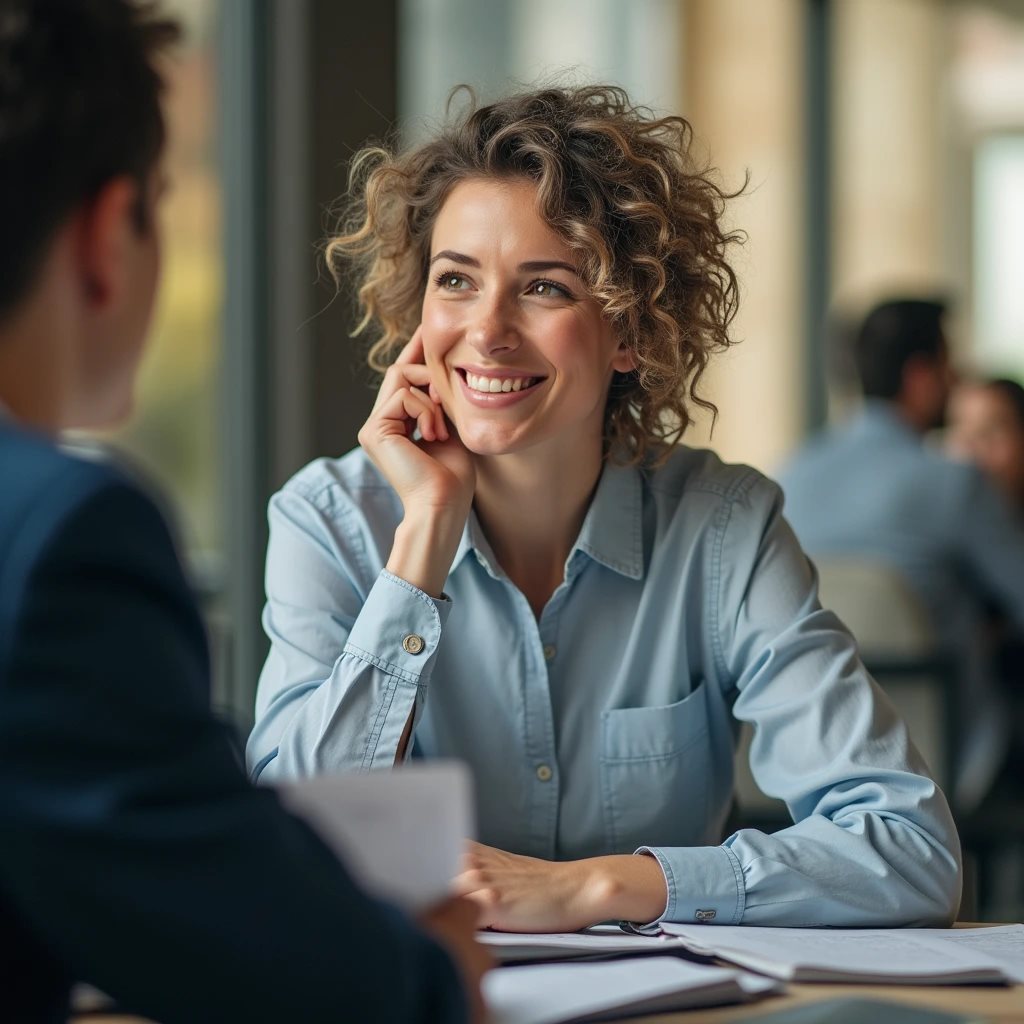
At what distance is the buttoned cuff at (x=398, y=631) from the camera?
1.49 m

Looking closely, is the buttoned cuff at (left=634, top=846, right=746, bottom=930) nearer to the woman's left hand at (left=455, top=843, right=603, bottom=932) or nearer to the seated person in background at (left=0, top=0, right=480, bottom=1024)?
the woman's left hand at (left=455, top=843, right=603, bottom=932)

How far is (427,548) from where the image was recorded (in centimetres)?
156

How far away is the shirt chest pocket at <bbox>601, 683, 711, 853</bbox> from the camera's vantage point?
1.62 m

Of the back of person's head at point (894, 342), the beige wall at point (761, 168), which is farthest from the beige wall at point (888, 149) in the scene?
the back of person's head at point (894, 342)

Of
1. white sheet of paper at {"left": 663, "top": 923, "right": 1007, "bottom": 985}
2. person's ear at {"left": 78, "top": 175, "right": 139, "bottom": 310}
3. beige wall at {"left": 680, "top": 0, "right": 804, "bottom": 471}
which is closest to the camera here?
person's ear at {"left": 78, "top": 175, "right": 139, "bottom": 310}

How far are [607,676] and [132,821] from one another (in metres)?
0.98

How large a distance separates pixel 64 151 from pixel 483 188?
94 cm

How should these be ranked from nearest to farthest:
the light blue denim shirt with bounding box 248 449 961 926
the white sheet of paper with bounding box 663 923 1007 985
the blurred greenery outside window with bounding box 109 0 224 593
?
the white sheet of paper with bounding box 663 923 1007 985
the light blue denim shirt with bounding box 248 449 961 926
the blurred greenery outside window with bounding box 109 0 224 593

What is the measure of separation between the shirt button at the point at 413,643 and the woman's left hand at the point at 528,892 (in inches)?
9.4

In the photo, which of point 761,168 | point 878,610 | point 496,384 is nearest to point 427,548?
point 496,384

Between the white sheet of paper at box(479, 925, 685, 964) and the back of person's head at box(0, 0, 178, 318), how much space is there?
2.12 ft

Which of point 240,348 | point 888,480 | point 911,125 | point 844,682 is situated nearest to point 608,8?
point 911,125

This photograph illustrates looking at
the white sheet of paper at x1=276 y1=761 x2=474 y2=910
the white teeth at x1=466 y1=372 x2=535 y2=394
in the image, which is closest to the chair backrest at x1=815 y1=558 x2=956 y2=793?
the white teeth at x1=466 y1=372 x2=535 y2=394

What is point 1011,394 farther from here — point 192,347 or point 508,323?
point 508,323
